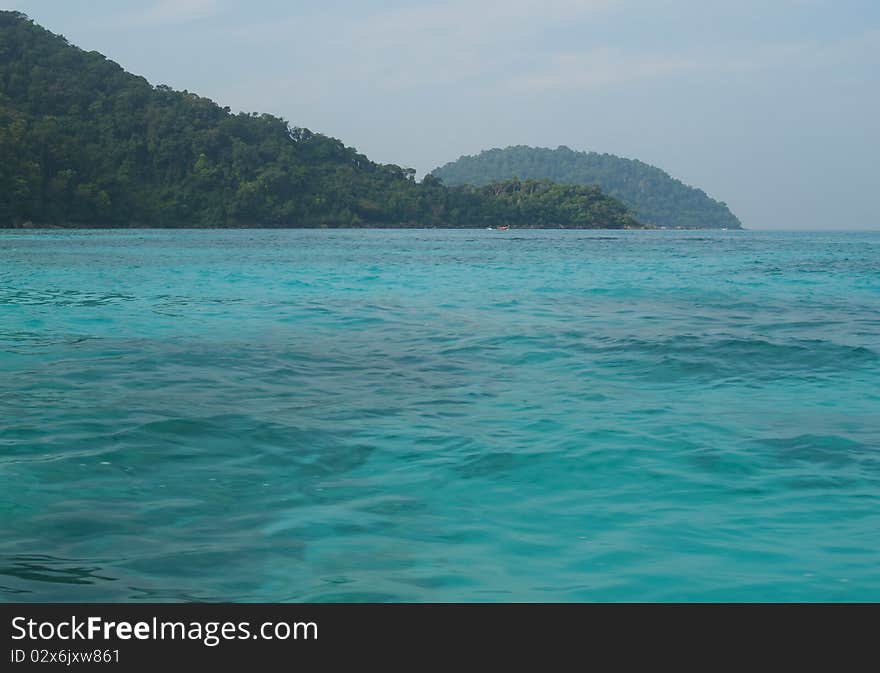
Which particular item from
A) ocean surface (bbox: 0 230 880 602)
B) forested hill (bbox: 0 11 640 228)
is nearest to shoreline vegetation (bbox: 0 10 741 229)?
forested hill (bbox: 0 11 640 228)

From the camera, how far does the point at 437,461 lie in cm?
631

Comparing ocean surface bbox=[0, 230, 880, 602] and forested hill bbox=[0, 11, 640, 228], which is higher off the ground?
forested hill bbox=[0, 11, 640, 228]

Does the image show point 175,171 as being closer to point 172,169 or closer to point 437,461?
point 172,169

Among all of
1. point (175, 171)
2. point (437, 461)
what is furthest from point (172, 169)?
point (437, 461)

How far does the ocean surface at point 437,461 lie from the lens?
434 centimetres

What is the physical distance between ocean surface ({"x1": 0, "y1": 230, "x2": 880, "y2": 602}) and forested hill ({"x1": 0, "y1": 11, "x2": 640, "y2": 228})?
7177 centimetres

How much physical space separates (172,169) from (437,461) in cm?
11200

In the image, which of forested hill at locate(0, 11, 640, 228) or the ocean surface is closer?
the ocean surface

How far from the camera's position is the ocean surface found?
4344 millimetres

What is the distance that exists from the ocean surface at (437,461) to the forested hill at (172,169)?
71.8 m

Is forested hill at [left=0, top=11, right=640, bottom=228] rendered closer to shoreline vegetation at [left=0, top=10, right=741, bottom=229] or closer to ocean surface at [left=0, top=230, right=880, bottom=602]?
shoreline vegetation at [left=0, top=10, right=741, bottom=229]

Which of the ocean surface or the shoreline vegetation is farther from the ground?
the shoreline vegetation

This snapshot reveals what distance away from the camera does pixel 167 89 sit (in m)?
126

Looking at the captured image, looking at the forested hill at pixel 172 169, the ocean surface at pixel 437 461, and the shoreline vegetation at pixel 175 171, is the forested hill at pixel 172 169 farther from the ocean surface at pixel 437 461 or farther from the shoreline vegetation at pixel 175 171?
the ocean surface at pixel 437 461
